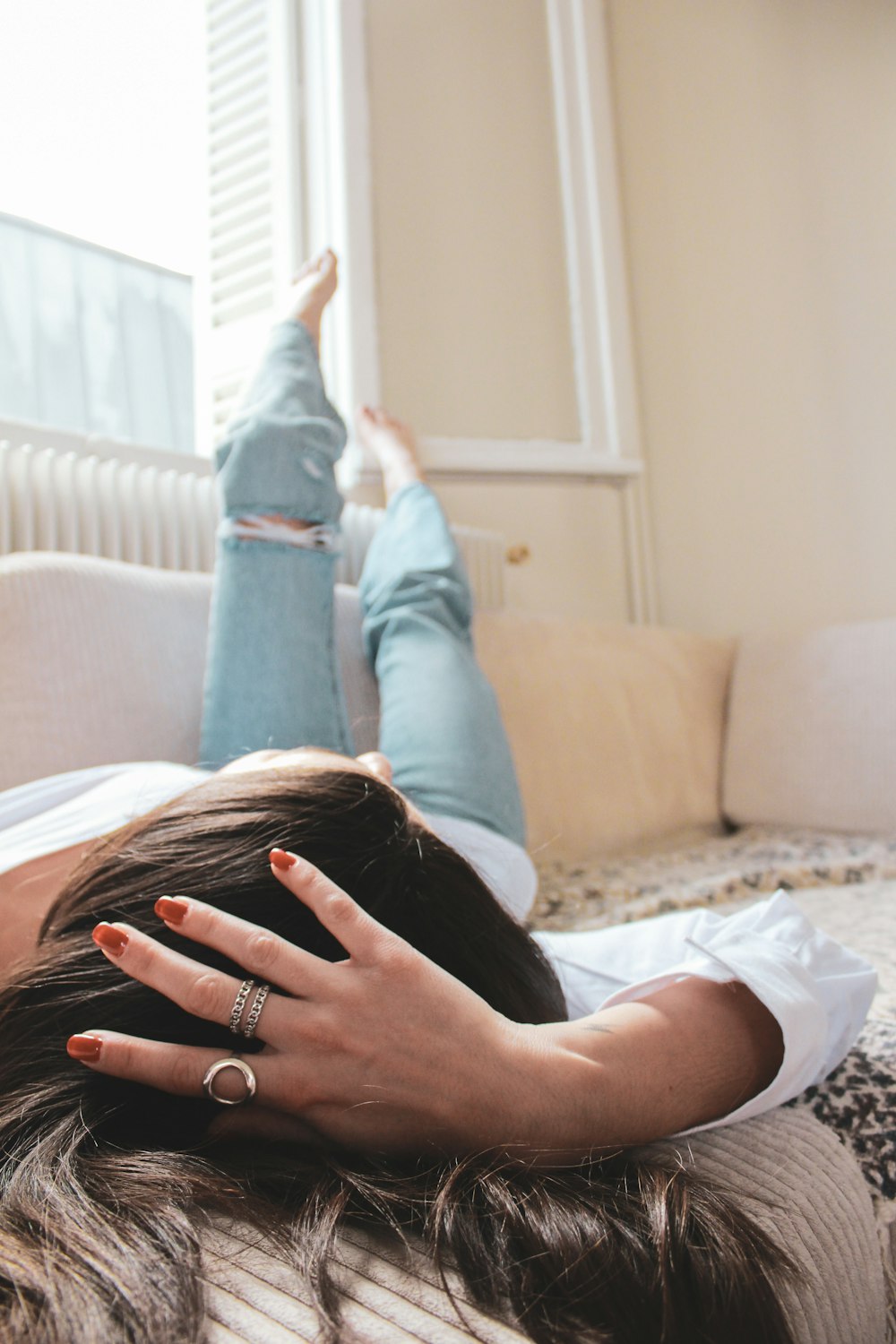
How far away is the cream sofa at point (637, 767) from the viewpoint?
0.39m

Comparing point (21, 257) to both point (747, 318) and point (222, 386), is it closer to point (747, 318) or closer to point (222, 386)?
point (222, 386)

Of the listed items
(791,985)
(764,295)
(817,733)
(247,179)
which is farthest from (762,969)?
(764,295)

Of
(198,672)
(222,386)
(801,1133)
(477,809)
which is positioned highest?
(222,386)

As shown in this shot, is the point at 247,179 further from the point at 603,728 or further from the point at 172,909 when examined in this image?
the point at 172,909

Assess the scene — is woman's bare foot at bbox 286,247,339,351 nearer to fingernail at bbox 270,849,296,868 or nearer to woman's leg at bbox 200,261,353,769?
woman's leg at bbox 200,261,353,769

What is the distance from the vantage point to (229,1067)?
408 millimetres

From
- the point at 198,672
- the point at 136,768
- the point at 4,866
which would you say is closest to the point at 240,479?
the point at 198,672

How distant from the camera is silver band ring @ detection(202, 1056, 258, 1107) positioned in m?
0.41

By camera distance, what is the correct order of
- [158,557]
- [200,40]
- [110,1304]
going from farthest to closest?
[200,40] → [158,557] → [110,1304]

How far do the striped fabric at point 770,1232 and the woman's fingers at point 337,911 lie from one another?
0.12 metres

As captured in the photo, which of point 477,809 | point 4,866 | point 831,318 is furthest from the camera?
point 831,318

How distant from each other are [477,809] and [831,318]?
6.19 ft

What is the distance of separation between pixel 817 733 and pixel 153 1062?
1.50 meters

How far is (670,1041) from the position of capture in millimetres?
488
